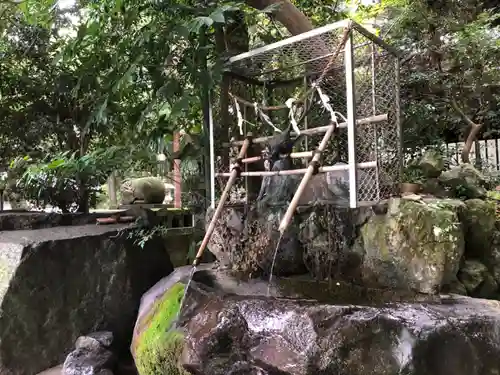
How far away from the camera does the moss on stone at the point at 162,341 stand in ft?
10.1

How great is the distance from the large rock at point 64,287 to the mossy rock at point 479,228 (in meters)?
3.50

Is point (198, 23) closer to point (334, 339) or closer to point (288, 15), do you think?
point (288, 15)

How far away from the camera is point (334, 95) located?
5051 millimetres

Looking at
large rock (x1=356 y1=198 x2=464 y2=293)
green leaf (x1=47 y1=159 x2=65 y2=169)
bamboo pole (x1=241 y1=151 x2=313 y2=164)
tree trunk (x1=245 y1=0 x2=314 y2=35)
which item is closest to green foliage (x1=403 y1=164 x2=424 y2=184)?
large rock (x1=356 y1=198 x2=464 y2=293)

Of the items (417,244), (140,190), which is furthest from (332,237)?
(140,190)

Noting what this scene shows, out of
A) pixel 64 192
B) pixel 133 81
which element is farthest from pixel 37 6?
pixel 64 192

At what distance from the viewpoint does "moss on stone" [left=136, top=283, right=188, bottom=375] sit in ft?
10.1

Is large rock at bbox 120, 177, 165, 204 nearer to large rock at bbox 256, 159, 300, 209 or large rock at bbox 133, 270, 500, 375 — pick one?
large rock at bbox 256, 159, 300, 209

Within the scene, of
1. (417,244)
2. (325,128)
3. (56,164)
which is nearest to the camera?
(417,244)

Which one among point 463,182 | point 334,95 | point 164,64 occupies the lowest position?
point 463,182

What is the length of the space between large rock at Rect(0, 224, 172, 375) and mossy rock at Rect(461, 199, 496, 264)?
11.5 feet

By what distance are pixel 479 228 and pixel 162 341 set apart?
10.5 feet

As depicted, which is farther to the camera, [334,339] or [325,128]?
[325,128]

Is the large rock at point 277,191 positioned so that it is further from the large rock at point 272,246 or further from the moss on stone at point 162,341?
the moss on stone at point 162,341
